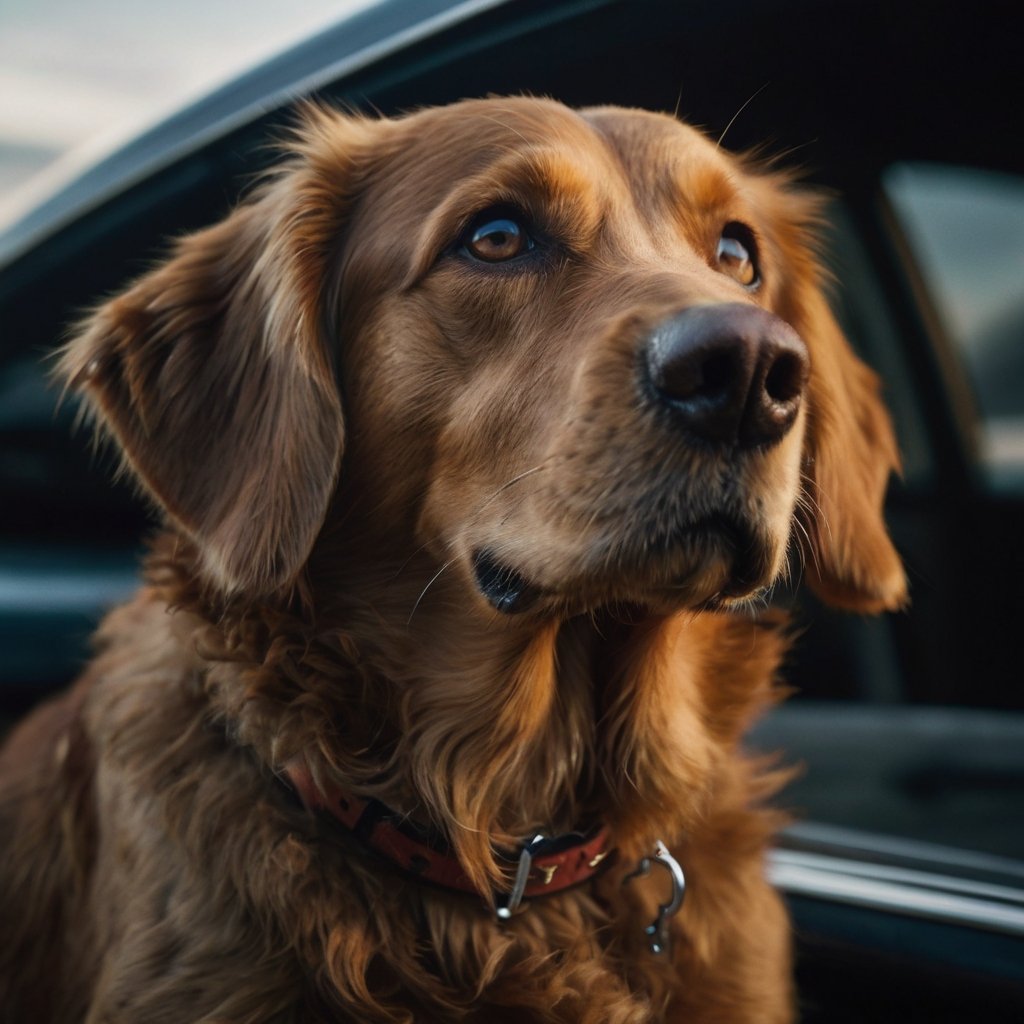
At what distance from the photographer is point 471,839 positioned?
1888mm

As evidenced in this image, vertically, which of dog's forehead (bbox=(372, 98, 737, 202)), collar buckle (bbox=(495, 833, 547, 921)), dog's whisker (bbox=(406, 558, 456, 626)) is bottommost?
collar buckle (bbox=(495, 833, 547, 921))

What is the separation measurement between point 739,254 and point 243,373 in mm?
910

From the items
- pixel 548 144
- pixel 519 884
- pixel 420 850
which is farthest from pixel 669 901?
pixel 548 144

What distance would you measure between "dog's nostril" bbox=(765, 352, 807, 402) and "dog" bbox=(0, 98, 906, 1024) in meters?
0.07

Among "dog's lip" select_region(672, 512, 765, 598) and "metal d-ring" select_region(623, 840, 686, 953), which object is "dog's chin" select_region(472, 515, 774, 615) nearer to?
"dog's lip" select_region(672, 512, 765, 598)

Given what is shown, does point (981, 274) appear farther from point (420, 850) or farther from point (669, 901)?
point (420, 850)

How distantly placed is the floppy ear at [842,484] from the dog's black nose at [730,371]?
0.61 metres

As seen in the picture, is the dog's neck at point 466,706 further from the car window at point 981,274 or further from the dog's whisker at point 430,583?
the car window at point 981,274

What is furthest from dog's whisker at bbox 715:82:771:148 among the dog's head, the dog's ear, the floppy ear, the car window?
the car window

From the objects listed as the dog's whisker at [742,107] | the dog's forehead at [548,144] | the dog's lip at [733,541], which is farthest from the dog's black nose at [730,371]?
the dog's whisker at [742,107]

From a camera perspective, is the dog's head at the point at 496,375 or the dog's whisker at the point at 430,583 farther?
the dog's whisker at the point at 430,583

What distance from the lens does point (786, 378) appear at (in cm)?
155

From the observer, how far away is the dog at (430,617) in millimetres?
1766

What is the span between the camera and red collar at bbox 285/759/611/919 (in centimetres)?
186
